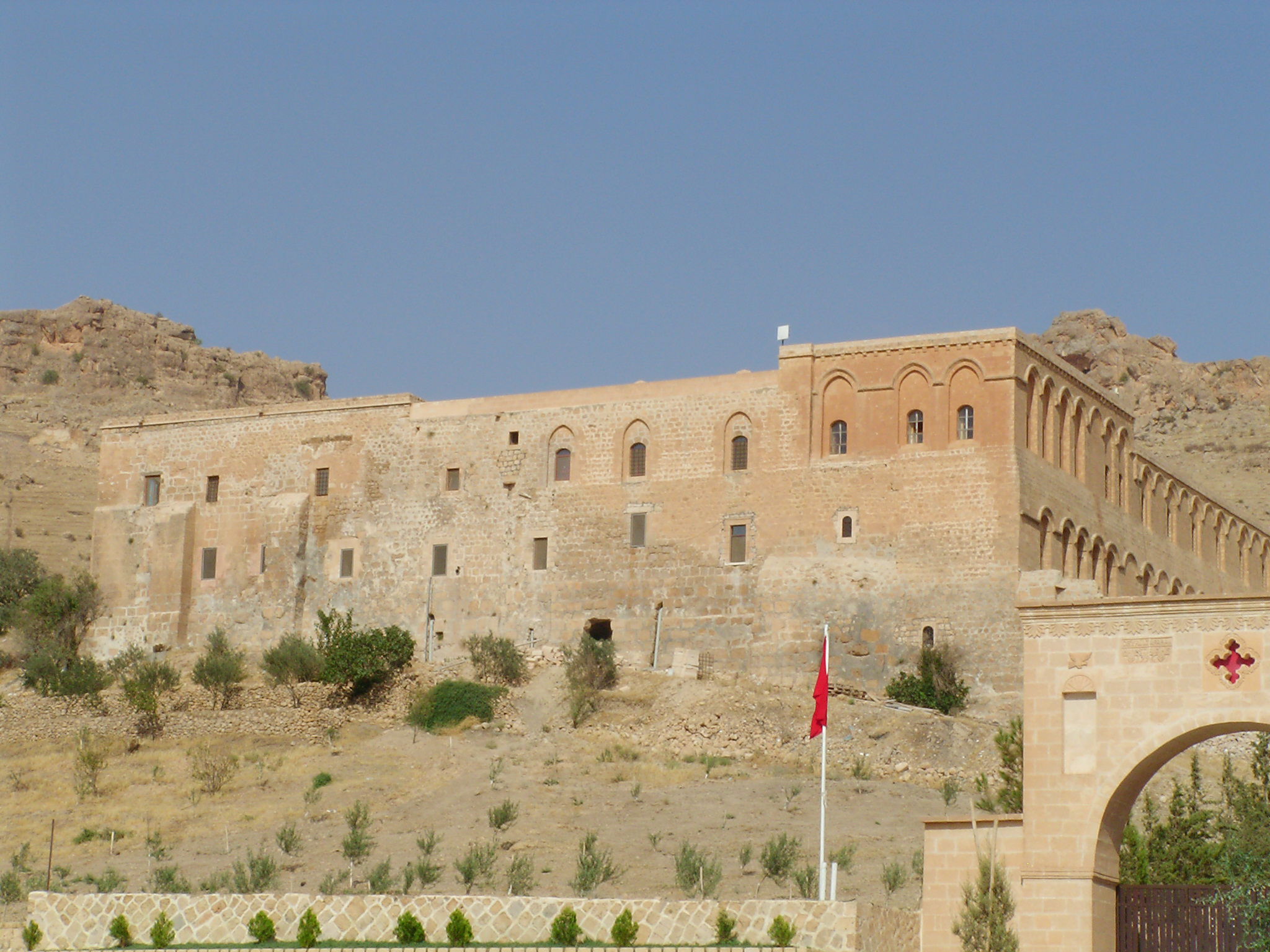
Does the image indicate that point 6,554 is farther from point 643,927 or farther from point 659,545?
point 643,927

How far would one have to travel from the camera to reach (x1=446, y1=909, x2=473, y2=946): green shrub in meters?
22.7

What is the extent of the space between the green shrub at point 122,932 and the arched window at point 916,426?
23.6 m

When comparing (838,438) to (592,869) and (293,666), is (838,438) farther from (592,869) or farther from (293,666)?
(592,869)

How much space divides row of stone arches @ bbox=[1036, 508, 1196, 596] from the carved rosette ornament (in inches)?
822

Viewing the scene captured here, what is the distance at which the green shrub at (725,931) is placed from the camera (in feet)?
73.5

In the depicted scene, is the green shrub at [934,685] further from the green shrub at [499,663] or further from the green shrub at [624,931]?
the green shrub at [624,931]

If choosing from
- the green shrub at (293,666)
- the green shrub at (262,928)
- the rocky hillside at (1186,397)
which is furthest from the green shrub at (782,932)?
the rocky hillside at (1186,397)

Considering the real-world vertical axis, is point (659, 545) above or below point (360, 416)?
below

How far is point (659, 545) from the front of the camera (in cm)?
4462

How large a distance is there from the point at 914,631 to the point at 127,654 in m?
19.1

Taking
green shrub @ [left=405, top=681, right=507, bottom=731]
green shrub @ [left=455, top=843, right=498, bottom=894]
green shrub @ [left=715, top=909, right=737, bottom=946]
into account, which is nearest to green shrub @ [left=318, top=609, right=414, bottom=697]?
green shrub @ [left=405, top=681, right=507, bottom=731]

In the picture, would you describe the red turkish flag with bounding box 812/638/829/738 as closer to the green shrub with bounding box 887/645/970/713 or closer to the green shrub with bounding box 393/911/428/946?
the green shrub with bounding box 393/911/428/946

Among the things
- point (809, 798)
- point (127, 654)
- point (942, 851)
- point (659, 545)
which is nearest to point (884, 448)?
point (659, 545)

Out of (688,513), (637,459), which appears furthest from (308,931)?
(637,459)
